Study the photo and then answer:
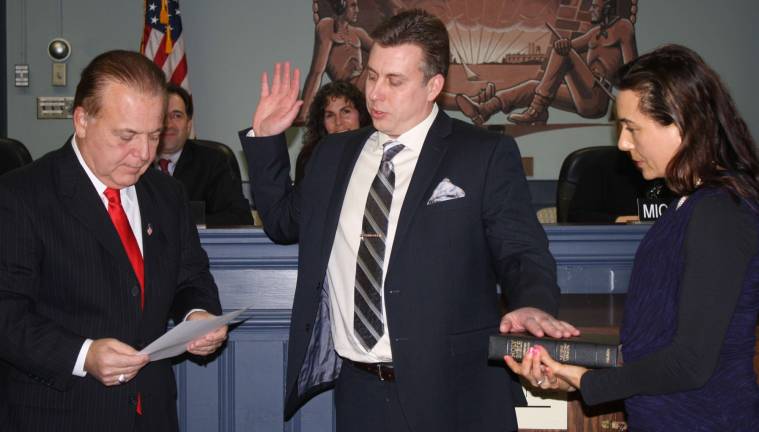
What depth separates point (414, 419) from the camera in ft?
7.00

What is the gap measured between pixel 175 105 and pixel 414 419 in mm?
2953

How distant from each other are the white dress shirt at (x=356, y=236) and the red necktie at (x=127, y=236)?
0.51m

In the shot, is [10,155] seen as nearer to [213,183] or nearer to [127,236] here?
[213,183]

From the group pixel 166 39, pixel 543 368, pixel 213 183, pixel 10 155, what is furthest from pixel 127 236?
pixel 166 39

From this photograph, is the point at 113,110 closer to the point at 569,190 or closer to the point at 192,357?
the point at 192,357

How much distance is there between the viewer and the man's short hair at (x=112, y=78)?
6.66 feet

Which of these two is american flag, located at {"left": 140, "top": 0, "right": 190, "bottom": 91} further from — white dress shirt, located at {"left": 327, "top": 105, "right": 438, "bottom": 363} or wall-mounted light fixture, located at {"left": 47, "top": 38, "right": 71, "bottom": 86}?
white dress shirt, located at {"left": 327, "top": 105, "right": 438, "bottom": 363}

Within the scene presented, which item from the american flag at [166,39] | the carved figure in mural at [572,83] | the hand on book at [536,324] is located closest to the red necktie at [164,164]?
the american flag at [166,39]

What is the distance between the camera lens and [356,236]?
227 centimetres

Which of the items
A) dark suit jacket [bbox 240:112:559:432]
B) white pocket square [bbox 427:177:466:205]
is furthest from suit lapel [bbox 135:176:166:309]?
white pocket square [bbox 427:177:466:205]

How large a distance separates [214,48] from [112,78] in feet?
16.6

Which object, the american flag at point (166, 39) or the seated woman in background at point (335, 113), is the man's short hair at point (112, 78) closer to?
the seated woman in background at point (335, 113)

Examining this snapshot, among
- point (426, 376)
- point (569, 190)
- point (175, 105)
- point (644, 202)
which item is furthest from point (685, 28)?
point (426, 376)

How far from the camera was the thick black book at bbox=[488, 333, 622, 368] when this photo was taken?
185 centimetres
